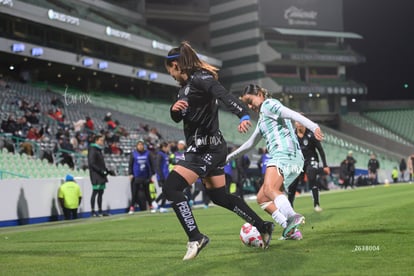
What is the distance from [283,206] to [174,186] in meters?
1.95

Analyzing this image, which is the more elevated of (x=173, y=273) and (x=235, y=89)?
(x=235, y=89)

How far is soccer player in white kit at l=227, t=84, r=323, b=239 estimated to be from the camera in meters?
8.75

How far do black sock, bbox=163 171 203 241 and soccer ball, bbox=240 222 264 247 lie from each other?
1.15 metres

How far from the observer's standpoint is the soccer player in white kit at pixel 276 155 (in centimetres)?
875

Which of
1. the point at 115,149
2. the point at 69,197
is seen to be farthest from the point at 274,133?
the point at 115,149

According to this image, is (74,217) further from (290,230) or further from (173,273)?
(173,273)

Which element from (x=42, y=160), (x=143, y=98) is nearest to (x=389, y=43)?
(x=143, y=98)

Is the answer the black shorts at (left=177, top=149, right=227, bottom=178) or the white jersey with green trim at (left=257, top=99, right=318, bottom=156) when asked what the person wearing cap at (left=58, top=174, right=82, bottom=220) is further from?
the black shorts at (left=177, top=149, right=227, bottom=178)

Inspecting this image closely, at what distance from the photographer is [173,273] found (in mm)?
6348

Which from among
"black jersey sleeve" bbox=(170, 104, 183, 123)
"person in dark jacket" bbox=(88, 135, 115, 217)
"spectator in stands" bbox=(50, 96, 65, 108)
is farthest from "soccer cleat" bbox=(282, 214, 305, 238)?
"spectator in stands" bbox=(50, 96, 65, 108)

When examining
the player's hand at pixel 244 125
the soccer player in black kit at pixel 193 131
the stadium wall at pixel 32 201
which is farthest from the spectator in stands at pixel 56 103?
the player's hand at pixel 244 125

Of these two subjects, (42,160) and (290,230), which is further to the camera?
(42,160)

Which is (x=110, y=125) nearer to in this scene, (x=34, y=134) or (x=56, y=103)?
(x=56, y=103)

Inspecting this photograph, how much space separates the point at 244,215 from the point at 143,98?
5383cm
